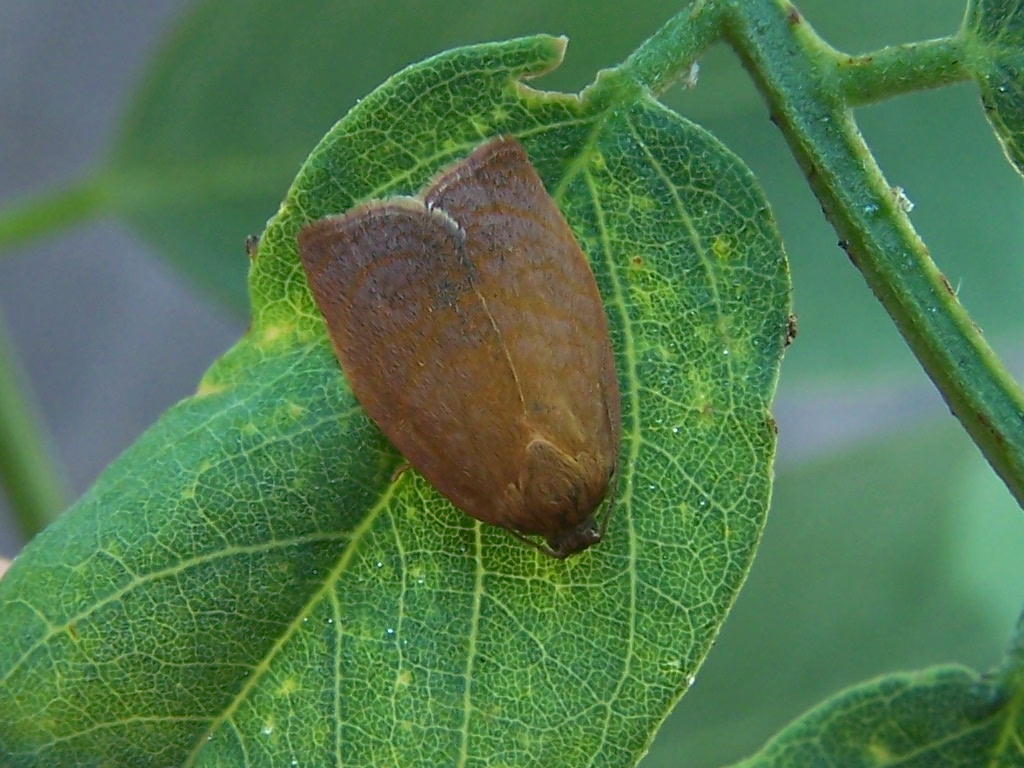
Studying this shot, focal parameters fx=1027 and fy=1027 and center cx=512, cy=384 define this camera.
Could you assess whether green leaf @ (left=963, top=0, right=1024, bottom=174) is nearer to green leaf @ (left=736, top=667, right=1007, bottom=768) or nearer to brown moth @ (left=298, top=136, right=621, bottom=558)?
brown moth @ (left=298, top=136, right=621, bottom=558)

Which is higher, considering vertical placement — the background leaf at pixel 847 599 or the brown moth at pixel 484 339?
the brown moth at pixel 484 339

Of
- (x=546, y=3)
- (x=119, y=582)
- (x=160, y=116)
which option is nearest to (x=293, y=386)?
(x=119, y=582)

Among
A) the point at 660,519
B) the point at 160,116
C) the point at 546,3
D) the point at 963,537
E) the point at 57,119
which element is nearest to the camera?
the point at 660,519

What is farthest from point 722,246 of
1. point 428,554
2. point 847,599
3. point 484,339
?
point 847,599

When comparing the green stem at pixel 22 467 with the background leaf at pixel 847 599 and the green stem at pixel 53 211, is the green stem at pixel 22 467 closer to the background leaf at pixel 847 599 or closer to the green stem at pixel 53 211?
the green stem at pixel 53 211

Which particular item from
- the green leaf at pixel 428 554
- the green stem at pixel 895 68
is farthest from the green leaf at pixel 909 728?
the green stem at pixel 895 68

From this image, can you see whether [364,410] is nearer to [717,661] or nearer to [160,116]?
[160,116]
